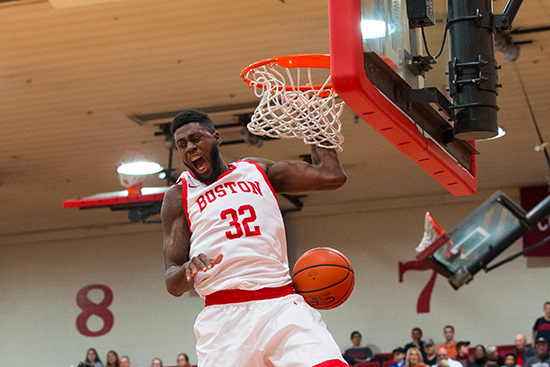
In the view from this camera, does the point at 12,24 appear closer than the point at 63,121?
Yes

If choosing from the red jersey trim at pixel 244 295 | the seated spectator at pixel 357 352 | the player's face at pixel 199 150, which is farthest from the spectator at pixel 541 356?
the player's face at pixel 199 150

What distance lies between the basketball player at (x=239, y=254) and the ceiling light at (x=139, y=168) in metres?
5.99

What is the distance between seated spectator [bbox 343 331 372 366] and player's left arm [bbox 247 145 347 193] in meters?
10.7

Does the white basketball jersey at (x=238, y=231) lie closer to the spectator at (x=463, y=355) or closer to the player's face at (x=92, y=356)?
the spectator at (x=463, y=355)

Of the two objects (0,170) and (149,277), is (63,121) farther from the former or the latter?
(149,277)

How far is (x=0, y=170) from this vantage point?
12.2 m

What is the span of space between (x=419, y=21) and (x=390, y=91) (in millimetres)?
568

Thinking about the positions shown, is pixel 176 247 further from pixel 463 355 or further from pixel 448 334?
pixel 448 334

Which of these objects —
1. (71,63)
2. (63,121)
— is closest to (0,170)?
(63,121)

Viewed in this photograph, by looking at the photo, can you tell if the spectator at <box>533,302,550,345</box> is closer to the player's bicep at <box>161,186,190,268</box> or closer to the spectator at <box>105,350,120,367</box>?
the spectator at <box>105,350,120,367</box>

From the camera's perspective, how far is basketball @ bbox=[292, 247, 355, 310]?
3420mm

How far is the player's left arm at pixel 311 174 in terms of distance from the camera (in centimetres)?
346

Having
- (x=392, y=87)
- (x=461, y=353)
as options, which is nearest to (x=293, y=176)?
(x=392, y=87)

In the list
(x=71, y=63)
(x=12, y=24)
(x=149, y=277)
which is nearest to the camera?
(x=12, y=24)
